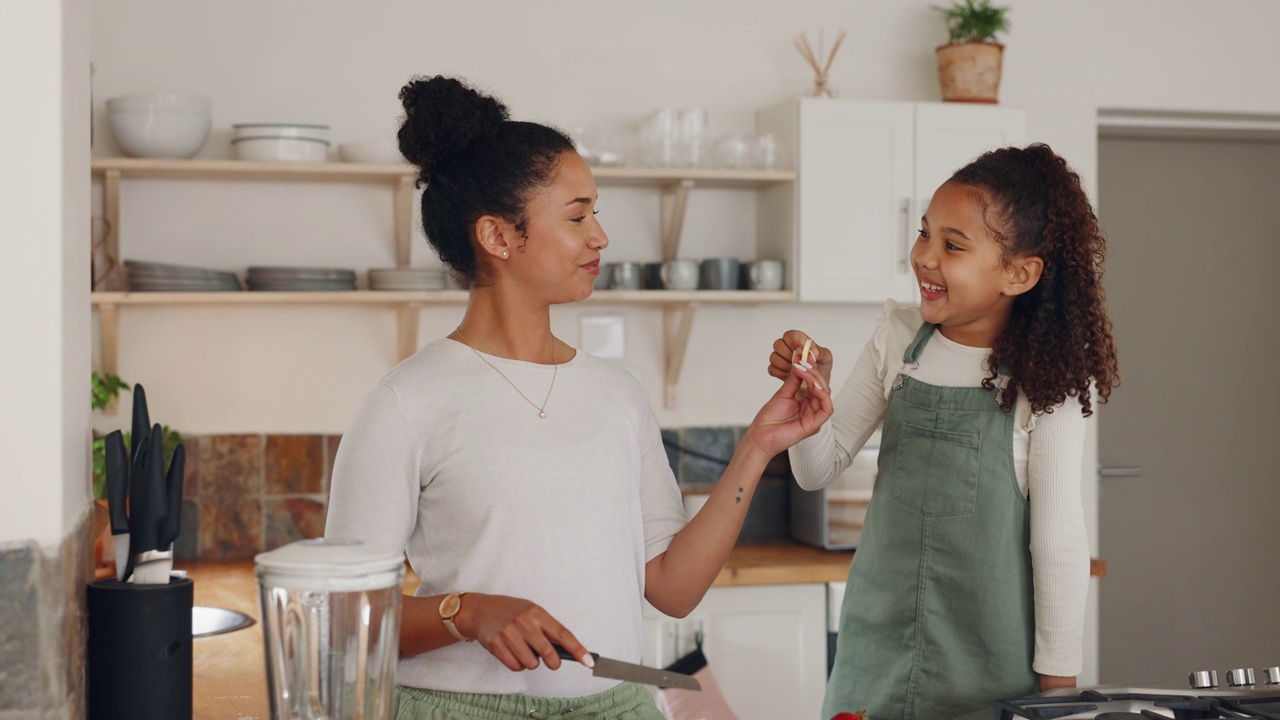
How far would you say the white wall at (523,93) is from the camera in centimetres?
339

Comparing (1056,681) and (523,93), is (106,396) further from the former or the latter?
(1056,681)

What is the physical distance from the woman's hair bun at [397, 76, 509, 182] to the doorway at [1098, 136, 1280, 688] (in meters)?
2.96

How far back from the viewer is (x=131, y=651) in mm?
1123

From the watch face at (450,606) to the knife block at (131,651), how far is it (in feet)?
0.93

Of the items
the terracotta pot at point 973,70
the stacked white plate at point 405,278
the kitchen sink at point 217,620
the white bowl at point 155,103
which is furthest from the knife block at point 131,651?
the terracotta pot at point 973,70

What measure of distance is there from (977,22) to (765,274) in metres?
0.96

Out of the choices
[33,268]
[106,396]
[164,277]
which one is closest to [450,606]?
[33,268]

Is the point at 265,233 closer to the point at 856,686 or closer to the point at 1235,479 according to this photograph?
the point at 856,686

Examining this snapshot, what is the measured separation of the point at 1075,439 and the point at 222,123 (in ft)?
8.32

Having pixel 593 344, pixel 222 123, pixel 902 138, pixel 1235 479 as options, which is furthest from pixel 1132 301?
pixel 222 123

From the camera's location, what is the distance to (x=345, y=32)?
3.47 m

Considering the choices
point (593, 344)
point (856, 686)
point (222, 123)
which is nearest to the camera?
point (856, 686)

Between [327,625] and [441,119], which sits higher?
[441,119]

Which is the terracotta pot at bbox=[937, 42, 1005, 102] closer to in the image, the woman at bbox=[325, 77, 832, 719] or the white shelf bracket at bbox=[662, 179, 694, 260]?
the white shelf bracket at bbox=[662, 179, 694, 260]
